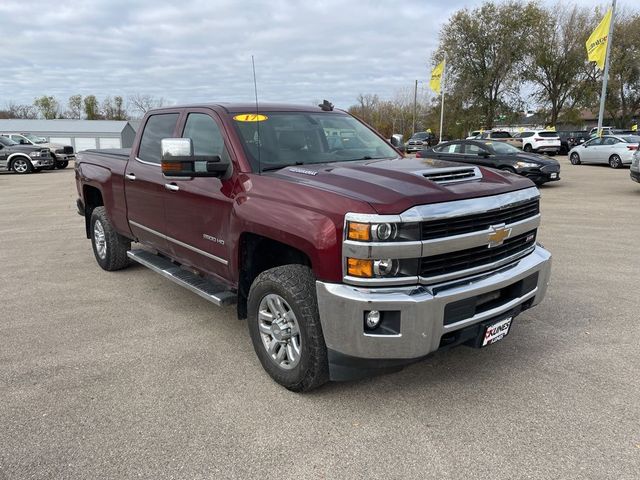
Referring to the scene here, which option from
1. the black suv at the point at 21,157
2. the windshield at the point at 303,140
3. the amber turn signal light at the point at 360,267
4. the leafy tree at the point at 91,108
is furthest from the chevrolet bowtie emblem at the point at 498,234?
the leafy tree at the point at 91,108

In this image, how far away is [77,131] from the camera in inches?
2430

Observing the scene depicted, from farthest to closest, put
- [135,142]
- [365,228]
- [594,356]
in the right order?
[135,142], [594,356], [365,228]

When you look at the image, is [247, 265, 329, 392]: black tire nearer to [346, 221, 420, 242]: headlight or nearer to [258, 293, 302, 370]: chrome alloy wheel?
[258, 293, 302, 370]: chrome alloy wheel

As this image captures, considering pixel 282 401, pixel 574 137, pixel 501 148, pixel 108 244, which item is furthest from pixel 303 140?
pixel 574 137

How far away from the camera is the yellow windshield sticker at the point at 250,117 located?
13.5 ft

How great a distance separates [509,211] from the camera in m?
3.39

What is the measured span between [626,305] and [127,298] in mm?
5085

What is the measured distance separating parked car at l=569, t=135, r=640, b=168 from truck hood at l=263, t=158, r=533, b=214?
21694 mm

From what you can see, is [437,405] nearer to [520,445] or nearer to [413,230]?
[520,445]

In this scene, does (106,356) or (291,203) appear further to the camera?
(106,356)

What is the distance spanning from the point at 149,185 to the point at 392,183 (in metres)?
2.73

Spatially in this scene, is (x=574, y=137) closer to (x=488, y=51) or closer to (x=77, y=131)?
(x=488, y=51)

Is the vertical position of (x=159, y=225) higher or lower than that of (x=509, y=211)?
lower

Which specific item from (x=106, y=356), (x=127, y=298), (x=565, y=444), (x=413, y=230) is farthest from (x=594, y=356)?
(x=127, y=298)
